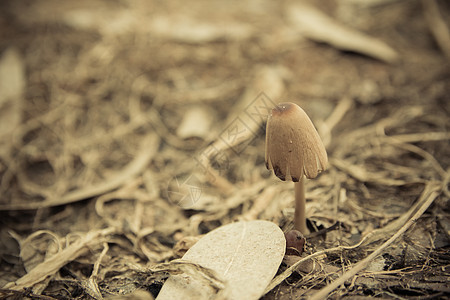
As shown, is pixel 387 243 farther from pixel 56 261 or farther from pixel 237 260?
pixel 56 261

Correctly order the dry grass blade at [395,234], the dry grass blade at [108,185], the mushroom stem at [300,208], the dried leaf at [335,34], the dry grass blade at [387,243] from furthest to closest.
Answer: the dried leaf at [335,34], the dry grass blade at [108,185], the mushroom stem at [300,208], the dry grass blade at [395,234], the dry grass blade at [387,243]

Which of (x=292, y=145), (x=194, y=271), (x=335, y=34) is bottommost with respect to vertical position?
(x=194, y=271)

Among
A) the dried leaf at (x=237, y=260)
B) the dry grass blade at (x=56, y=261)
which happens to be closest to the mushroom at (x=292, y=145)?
the dried leaf at (x=237, y=260)

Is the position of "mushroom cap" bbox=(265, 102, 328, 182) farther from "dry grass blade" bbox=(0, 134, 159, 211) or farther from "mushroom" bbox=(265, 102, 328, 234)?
"dry grass blade" bbox=(0, 134, 159, 211)

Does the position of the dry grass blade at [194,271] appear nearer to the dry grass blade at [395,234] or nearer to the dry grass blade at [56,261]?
the dry grass blade at [395,234]

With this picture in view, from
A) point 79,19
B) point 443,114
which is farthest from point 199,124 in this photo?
point 79,19

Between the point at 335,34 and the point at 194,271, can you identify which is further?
the point at 335,34

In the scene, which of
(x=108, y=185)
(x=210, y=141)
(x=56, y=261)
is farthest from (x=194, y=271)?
(x=210, y=141)

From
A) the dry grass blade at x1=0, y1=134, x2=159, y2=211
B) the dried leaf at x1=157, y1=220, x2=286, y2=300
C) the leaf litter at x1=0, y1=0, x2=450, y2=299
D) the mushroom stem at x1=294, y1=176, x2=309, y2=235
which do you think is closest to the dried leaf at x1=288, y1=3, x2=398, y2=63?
the leaf litter at x1=0, y1=0, x2=450, y2=299
